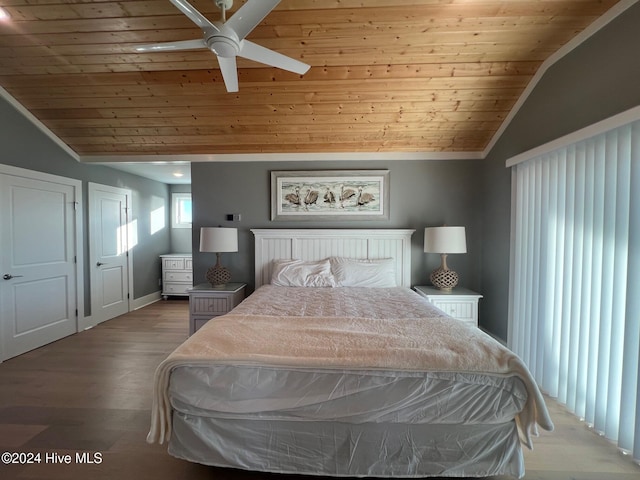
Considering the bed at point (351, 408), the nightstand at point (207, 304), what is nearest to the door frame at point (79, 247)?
the nightstand at point (207, 304)

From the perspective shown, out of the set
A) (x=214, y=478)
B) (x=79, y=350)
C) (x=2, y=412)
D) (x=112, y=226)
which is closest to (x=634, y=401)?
(x=214, y=478)

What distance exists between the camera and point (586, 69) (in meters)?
2.04

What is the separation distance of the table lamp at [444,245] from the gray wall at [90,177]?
4.71 metres

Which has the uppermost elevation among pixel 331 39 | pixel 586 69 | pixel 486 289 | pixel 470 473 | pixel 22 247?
pixel 331 39

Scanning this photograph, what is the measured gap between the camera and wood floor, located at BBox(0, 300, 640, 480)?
5.20 ft

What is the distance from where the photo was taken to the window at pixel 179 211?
5.83 metres

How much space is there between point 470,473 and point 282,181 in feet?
10.7

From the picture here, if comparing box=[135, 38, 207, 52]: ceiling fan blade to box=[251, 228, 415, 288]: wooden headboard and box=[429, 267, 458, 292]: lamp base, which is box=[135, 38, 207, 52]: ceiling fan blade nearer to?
box=[251, 228, 415, 288]: wooden headboard

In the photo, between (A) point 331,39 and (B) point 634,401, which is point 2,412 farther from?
(B) point 634,401

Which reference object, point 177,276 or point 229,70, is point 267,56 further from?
point 177,276

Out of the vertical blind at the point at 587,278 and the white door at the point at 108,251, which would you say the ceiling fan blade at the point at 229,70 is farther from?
the white door at the point at 108,251

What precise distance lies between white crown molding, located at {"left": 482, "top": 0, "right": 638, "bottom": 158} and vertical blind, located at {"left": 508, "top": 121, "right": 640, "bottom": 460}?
0.65 metres

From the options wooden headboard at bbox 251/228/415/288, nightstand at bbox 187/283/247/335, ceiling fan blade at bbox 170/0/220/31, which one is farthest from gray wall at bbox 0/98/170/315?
ceiling fan blade at bbox 170/0/220/31

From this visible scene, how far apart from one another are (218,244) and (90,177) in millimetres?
2411
